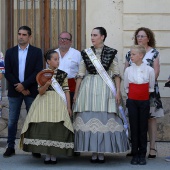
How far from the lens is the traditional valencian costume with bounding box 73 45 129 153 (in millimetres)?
8078

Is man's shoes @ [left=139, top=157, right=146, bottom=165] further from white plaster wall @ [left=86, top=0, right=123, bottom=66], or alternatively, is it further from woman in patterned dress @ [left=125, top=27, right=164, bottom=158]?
white plaster wall @ [left=86, top=0, right=123, bottom=66]

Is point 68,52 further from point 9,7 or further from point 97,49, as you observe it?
point 9,7

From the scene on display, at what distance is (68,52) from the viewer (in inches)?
346

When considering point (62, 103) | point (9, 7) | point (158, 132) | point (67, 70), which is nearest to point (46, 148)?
point (62, 103)

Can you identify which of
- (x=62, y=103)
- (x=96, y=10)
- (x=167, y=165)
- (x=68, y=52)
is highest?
(x=96, y=10)

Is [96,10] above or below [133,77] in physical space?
above

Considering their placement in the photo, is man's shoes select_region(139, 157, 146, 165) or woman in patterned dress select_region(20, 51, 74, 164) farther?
man's shoes select_region(139, 157, 146, 165)

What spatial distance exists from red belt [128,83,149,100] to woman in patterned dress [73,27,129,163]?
22 centimetres

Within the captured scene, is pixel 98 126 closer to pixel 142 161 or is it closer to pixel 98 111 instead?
pixel 98 111

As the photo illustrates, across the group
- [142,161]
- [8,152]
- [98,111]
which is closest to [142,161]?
[142,161]

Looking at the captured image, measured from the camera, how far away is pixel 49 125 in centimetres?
802

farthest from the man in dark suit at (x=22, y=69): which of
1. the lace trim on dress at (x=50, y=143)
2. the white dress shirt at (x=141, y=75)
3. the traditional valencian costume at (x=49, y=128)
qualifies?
the white dress shirt at (x=141, y=75)

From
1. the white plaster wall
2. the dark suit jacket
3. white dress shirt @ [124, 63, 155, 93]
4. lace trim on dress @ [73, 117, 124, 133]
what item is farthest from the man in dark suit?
the white plaster wall

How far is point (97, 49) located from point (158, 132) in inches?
94.3
